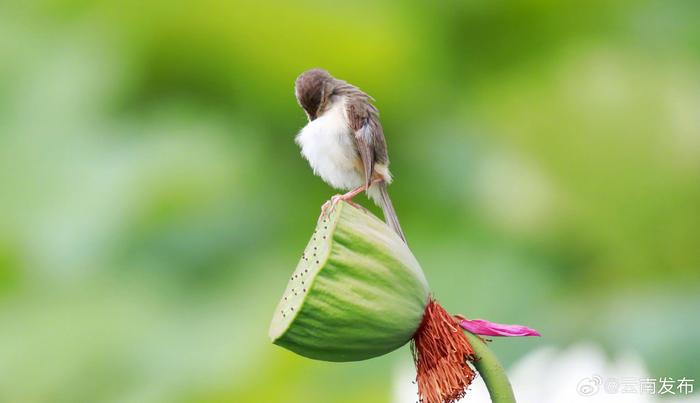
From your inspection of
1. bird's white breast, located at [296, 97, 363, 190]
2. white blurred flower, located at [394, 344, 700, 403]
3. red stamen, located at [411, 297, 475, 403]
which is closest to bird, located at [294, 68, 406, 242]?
bird's white breast, located at [296, 97, 363, 190]

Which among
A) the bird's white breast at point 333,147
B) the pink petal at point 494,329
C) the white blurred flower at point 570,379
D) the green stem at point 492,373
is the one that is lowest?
the green stem at point 492,373

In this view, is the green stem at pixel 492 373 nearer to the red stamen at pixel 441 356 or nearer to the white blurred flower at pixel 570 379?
the red stamen at pixel 441 356

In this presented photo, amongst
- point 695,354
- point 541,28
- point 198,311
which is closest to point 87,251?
point 198,311

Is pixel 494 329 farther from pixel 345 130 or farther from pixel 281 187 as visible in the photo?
pixel 281 187

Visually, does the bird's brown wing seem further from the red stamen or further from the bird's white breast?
the red stamen

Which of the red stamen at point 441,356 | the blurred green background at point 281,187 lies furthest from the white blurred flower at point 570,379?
the red stamen at point 441,356

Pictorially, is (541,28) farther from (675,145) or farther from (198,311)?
(198,311)

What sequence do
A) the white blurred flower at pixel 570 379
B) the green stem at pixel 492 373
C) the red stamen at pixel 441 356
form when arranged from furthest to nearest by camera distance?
1. the white blurred flower at pixel 570 379
2. the red stamen at pixel 441 356
3. the green stem at pixel 492 373
